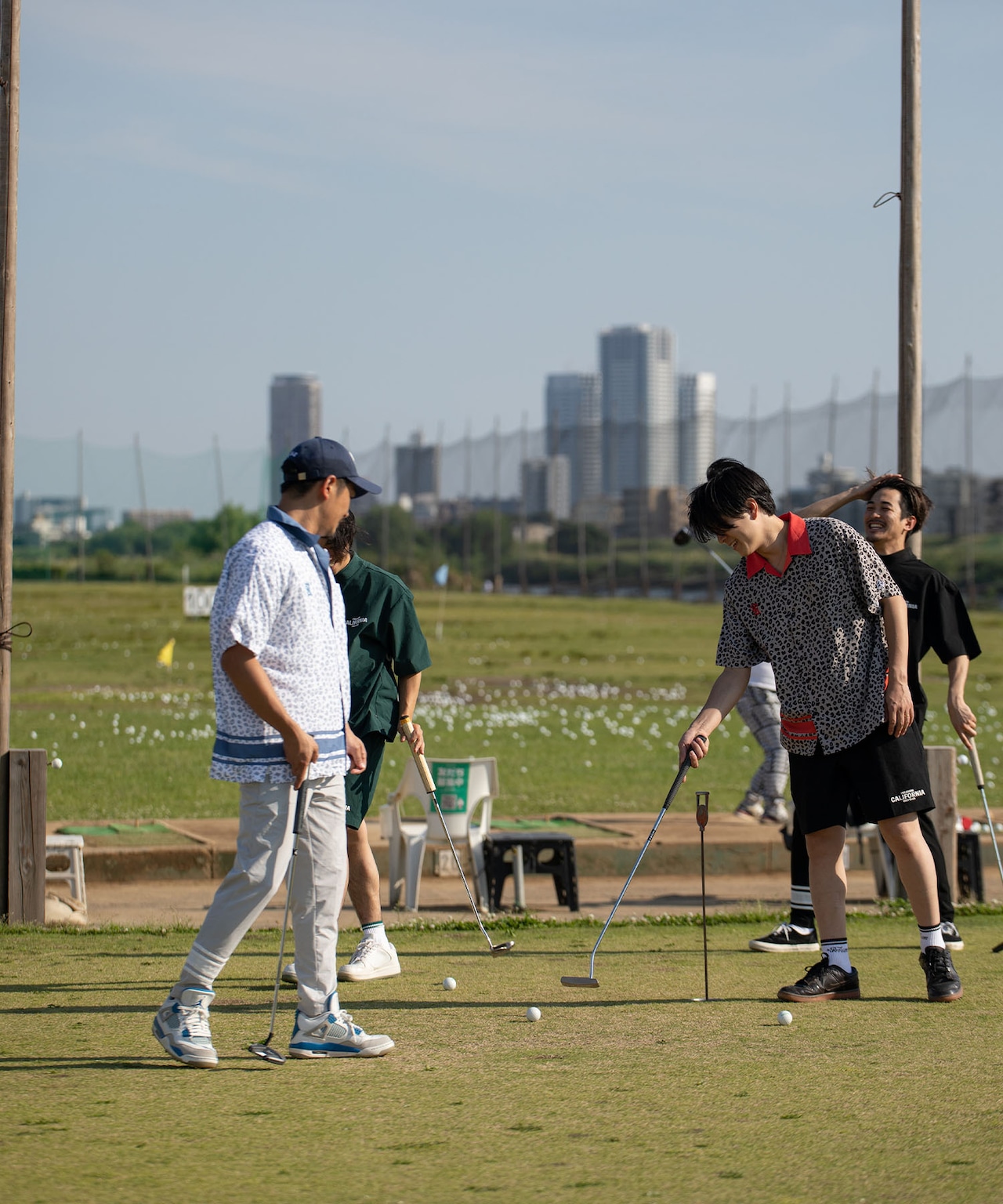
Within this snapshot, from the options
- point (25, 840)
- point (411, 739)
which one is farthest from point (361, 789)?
point (25, 840)

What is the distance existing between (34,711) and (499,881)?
1253cm

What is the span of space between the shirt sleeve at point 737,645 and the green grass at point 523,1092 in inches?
48.7

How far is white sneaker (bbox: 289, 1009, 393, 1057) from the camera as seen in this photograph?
4.92 meters

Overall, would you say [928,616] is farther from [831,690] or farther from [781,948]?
[781,948]

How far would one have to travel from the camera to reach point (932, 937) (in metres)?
5.89

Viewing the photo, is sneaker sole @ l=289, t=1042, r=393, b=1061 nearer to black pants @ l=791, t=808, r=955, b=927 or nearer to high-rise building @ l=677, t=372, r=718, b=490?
black pants @ l=791, t=808, r=955, b=927

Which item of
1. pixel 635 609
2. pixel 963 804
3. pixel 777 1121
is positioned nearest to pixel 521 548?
Answer: pixel 635 609

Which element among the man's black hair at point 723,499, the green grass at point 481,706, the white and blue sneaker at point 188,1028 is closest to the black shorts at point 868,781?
the man's black hair at point 723,499

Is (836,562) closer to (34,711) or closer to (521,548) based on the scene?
(34,711)

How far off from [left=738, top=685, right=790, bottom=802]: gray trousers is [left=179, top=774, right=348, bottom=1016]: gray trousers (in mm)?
5148

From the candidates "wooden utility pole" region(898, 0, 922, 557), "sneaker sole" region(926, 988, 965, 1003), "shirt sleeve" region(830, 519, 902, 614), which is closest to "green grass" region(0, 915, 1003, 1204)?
"sneaker sole" region(926, 988, 965, 1003)

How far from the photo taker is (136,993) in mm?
5938

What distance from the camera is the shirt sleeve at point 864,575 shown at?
5.72 m

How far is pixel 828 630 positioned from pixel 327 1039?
2.27 meters
